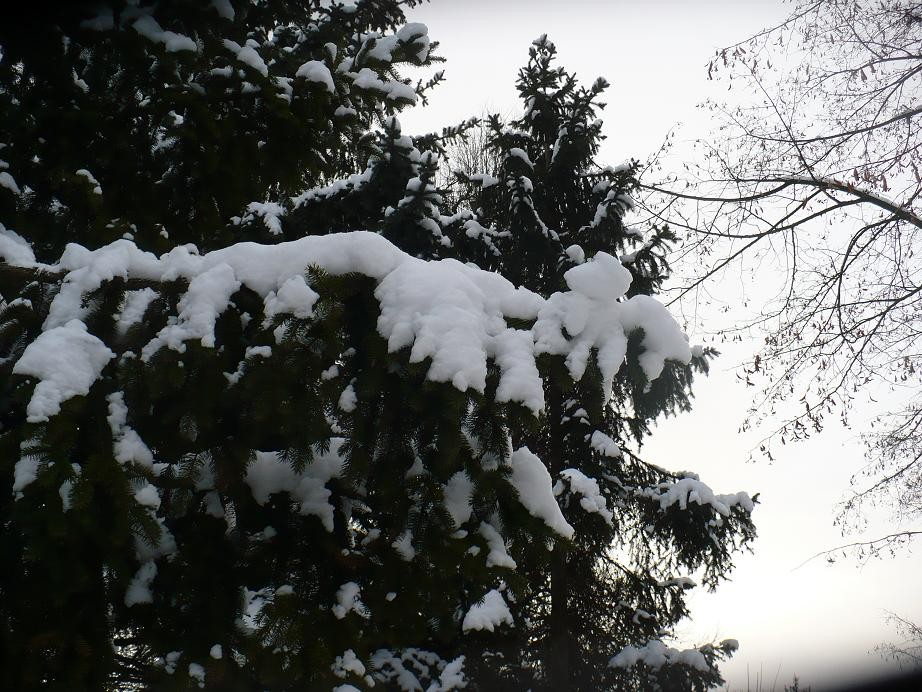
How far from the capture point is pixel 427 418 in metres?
2.11

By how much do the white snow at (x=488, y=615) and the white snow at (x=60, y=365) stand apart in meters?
3.88

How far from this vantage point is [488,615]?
17.3 ft

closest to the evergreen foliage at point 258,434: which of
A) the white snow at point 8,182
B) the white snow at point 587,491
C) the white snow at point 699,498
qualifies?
the white snow at point 8,182

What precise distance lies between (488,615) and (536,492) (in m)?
3.50

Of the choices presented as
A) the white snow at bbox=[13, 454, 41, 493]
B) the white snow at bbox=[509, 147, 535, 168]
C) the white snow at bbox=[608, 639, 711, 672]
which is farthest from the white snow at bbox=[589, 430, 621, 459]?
the white snow at bbox=[13, 454, 41, 493]

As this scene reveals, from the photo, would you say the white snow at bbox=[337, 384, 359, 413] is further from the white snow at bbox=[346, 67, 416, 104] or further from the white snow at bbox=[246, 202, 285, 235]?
the white snow at bbox=[246, 202, 285, 235]

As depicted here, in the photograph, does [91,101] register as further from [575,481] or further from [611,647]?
[611,647]

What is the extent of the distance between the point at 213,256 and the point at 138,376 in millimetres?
580

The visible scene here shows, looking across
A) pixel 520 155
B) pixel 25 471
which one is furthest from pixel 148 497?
pixel 520 155

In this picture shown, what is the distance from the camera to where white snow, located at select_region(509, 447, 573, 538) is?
2.26 metres

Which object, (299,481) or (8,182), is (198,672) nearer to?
(299,481)

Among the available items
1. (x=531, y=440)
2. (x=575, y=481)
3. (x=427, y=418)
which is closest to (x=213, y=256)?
(x=427, y=418)

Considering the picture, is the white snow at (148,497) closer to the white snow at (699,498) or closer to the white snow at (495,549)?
the white snow at (495,549)

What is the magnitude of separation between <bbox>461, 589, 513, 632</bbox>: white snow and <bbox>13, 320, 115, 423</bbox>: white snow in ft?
12.7
